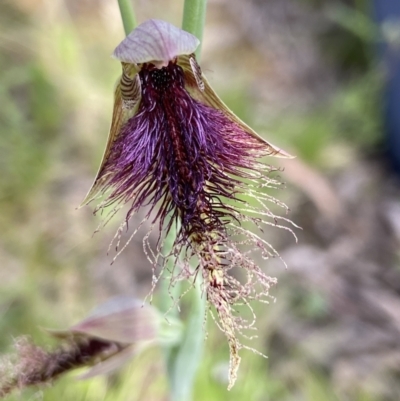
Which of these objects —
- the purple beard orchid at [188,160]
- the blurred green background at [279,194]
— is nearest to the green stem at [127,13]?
the purple beard orchid at [188,160]

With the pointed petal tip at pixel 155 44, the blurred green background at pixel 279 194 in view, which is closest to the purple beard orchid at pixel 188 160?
the pointed petal tip at pixel 155 44

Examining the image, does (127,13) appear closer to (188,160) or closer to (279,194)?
(188,160)

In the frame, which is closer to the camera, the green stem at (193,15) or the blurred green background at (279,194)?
the green stem at (193,15)

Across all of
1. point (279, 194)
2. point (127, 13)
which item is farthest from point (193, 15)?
point (279, 194)

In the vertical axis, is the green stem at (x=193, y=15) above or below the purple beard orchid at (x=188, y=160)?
above

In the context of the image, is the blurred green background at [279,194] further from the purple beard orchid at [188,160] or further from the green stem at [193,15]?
the green stem at [193,15]

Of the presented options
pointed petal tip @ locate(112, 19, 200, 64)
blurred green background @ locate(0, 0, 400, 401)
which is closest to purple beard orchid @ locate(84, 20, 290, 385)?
pointed petal tip @ locate(112, 19, 200, 64)

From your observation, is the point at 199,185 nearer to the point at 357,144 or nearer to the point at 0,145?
the point at 0,145

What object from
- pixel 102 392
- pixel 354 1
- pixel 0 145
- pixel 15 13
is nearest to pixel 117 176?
pixel 102 392
